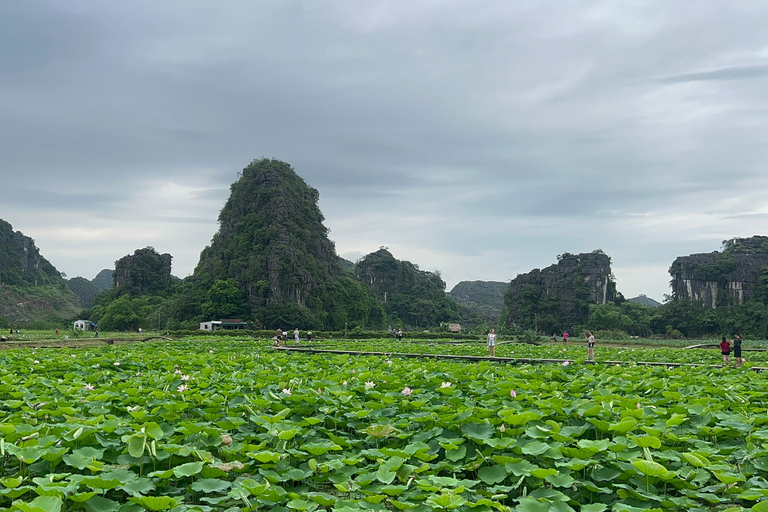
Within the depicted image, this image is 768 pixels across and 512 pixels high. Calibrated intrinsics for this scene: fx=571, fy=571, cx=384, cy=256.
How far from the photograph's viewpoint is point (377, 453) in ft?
11.2

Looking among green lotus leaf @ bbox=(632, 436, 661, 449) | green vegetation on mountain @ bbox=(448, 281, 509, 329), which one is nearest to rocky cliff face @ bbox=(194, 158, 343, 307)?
green lotus leaf @ bbox=(632, 436, 661, 449)

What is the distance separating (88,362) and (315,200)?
68.2m

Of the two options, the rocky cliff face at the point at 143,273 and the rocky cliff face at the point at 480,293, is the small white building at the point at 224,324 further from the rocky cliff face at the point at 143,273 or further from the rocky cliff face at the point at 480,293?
the rocky cliff face at the point at 480,293

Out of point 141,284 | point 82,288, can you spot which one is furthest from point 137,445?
point 82,288

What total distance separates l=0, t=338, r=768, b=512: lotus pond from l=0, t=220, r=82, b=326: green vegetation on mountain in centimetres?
8282

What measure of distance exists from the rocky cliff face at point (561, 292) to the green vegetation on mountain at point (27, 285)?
196 feet

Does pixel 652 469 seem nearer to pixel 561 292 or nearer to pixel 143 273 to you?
pixel 561 292

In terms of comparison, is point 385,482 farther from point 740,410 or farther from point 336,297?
point 336,297

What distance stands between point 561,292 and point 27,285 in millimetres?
79808

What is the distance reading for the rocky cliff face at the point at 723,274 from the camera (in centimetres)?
6612

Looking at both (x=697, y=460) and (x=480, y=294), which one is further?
(x=480, y=294)

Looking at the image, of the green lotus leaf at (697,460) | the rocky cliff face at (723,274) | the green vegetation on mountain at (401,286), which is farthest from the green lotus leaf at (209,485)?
the green vegetation on mountain at (401,286)

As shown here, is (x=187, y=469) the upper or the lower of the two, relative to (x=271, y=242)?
lower

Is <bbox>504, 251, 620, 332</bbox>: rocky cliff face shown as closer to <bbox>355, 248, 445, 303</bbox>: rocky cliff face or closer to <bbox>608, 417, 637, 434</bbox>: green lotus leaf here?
<bbox>355, 248, 445, 303</bbox>: rocky cliff face
